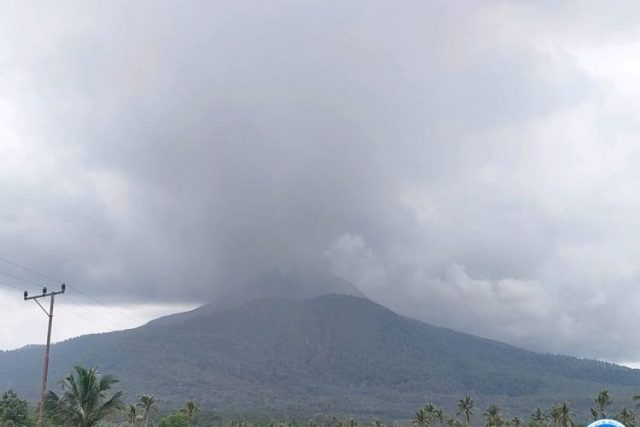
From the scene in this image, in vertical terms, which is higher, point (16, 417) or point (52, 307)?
point (52, 307)

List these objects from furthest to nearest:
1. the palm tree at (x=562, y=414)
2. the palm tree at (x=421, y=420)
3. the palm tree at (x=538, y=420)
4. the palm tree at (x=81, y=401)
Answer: the palm tree at (x=538, y=420), the palm tree at (x=421, y=420), the palm tree at (x=562, y=414), the palm tree at (x=81, y=401)

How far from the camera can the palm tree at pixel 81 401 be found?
38.1 meters

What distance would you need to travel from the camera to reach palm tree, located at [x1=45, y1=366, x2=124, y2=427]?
125 ft

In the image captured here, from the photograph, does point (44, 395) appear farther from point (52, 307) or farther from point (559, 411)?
point (559, 411)

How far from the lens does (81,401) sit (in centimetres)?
3806

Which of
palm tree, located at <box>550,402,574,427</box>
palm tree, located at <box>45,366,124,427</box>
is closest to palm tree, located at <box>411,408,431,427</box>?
palm tree, located at <box>550,402,574,427</box>

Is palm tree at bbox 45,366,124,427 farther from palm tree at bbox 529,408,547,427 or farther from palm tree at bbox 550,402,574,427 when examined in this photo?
palm tree at bbox 529,408,547,427

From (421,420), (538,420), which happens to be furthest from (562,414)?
(421,420)

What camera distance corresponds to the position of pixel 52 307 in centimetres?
4141

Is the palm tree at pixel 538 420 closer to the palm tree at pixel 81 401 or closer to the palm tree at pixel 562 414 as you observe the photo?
the palm tree at pixel 562 414

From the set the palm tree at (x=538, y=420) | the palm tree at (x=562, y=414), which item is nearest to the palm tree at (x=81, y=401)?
the palm tree at (x=562, y=414)

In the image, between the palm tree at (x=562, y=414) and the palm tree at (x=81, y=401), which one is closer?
the palm tree at (x=81, y=401)

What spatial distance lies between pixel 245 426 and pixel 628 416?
3873 inches

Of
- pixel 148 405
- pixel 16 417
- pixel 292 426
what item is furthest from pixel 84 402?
pixel 292 426
